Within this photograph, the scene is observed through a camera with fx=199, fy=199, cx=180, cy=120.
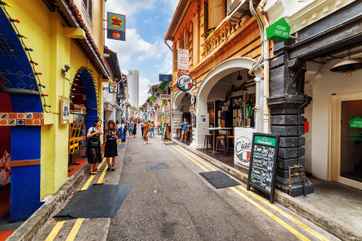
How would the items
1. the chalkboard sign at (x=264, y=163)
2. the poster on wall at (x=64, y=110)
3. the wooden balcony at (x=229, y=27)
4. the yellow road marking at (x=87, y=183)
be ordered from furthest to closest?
the wooden balcony at (x=229, y=27)
the yellow road marking at (x=87, y=183)
the poster on wall at (x=64, y=110)
the chalkboard sign at (x=264, y=163)

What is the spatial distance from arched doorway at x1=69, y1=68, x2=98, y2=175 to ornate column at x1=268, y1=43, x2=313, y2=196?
20.9 ft

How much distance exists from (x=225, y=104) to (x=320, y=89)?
6061mm

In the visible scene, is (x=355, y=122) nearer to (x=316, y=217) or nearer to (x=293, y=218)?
(x=316, y=217)

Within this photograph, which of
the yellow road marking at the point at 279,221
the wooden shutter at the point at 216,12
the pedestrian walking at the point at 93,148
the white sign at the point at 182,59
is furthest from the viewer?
the white sign at the point at 182,59

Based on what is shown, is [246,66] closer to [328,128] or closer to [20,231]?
[328,128]

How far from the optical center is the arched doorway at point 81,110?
24.4ft

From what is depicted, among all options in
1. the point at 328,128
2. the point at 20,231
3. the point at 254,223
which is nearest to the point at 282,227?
the point at 254,223

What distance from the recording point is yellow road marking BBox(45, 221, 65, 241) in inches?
118

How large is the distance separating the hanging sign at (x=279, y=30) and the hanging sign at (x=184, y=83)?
24.2ft

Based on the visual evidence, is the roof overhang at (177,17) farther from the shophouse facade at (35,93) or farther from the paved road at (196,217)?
the paved road at (196,217)

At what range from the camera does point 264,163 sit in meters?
4.53

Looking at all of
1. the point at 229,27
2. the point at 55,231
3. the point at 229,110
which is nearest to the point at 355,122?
the point at 229,27

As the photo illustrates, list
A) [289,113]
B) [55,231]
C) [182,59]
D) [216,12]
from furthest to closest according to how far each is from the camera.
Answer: [182,59] → [216,12] → [289,113] → [55,231]

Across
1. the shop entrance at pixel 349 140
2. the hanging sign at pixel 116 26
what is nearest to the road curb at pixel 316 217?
the shop entrance at pixel 349 140
